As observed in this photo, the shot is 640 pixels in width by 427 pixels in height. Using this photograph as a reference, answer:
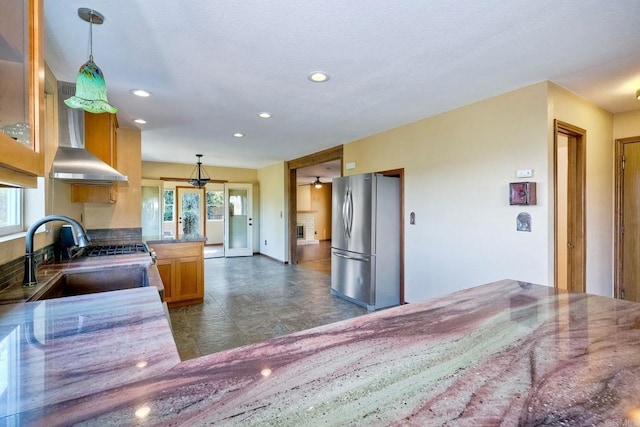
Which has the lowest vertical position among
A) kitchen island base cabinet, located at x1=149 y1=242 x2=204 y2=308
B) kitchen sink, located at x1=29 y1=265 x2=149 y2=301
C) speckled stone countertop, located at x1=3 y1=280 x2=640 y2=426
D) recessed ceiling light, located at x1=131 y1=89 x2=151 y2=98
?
kitchen island base cabinet, located at x1=149 y1=242 x2=204 y2=308

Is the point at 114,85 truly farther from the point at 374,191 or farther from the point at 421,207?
the point at 421,207

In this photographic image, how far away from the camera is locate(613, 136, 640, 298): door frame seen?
11.8 ft

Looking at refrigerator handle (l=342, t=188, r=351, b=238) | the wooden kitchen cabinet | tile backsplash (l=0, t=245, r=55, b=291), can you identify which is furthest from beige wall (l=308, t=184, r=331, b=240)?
tile backsplash (l=0, t=245, r=55, b=291)

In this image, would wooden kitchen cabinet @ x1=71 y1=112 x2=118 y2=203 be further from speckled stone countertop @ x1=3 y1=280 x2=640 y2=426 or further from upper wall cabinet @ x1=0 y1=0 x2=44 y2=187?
speckled stone countertop @ x1=3 y1=280 x2=640 y2=426

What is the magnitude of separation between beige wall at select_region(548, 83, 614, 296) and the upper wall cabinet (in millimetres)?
3784

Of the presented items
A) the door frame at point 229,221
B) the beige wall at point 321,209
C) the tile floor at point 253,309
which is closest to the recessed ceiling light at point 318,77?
the tile floor at point 253,309

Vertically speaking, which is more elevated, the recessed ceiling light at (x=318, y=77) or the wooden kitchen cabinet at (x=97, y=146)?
the recessed ceiling light at (x=318, y=77)

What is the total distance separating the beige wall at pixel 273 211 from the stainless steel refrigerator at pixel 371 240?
10.3ft

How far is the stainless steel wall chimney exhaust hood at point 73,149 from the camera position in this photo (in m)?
2.35

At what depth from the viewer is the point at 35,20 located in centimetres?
96

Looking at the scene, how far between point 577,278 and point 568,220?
0.61 m

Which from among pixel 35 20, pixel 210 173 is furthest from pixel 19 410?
pixel 210 173

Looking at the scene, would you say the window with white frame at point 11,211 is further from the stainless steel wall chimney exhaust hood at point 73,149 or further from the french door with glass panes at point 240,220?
the french door with glass panes at point 240,220

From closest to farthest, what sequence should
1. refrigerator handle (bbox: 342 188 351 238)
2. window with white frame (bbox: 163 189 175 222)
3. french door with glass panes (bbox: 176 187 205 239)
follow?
refrigerator handle (bbox: 342 188 351 238)
window with white frame (bbox: 163 189 175 222)
french door with glass panes (bbox: 176 187 205 239)
